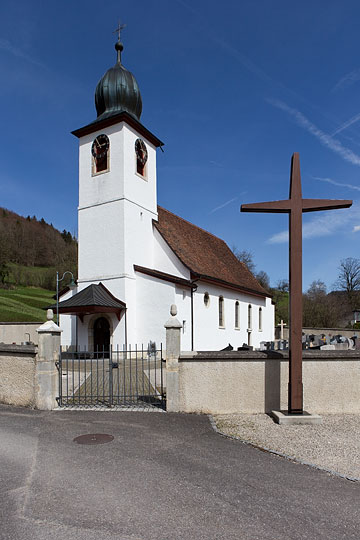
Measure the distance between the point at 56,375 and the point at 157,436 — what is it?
350 centimetres

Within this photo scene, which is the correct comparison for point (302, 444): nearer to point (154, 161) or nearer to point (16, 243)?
point (154, 161)

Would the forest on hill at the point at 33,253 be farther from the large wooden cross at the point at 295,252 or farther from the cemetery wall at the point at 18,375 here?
the large wooden cross at the point at 295,252

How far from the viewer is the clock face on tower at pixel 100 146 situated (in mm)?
22506

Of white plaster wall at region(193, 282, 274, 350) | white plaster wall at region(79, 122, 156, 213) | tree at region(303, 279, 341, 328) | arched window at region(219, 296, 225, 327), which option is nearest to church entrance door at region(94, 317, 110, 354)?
white plaster wall at region(193, 282, 274, 350)

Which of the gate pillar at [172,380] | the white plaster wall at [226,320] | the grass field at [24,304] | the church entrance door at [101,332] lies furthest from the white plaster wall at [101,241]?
the grass field at [24,304]

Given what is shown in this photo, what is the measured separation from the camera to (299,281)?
26.0ft

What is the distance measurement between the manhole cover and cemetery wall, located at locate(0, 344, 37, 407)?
116 inches

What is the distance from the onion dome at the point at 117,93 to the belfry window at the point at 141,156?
5.21ft

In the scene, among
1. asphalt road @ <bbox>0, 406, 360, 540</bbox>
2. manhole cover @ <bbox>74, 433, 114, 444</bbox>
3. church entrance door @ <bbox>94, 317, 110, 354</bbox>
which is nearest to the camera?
asphalt road @ <bbox>0, 406, 360, 540</bbox>

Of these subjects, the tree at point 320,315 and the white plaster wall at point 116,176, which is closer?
the white plaster wall at point 116,176

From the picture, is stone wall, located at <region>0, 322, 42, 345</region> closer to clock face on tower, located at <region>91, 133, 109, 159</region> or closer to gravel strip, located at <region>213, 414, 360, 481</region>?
clock face on tower, located at <region>91, 133, 109, 159</region>

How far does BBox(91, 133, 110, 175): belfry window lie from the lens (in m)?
22.5

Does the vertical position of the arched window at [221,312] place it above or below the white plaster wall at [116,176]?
below

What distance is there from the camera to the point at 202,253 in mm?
27766
